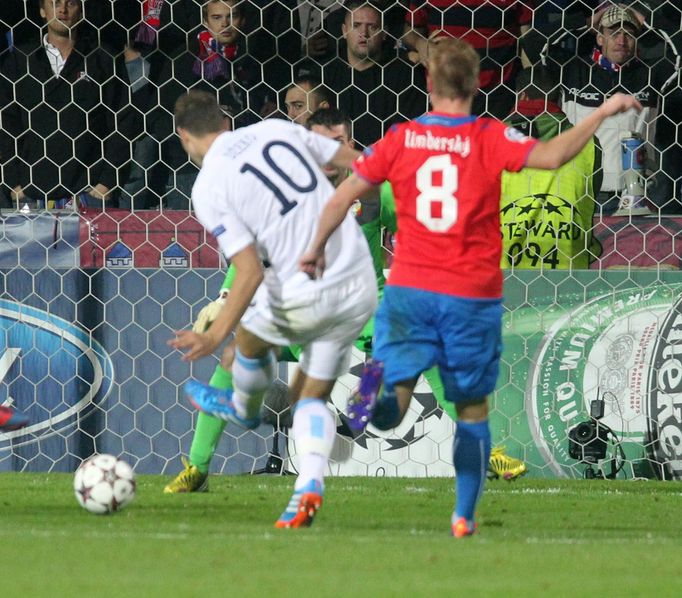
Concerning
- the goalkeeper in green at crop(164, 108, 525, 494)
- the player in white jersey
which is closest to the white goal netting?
the goalkeeper in green at crop(164, 108, 525, 494)

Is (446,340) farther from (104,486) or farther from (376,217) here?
(376,217)

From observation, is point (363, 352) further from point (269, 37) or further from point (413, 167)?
point (413, 167)

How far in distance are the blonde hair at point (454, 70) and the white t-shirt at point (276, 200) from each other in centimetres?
70

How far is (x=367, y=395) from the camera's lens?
5.06 m

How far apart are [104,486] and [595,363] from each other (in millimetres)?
3196

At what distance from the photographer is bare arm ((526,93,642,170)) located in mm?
4730

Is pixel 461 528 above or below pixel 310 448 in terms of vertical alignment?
below

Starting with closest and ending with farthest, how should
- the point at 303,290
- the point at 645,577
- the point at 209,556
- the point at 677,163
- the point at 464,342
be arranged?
the point at 645,577 < the point at 209,556 < the point at 464,342 < the point at 303,290 < the point at 677,163

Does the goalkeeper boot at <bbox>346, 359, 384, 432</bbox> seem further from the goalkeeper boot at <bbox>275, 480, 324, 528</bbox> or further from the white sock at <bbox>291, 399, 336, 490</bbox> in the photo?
the goalkeeper boot at <bbox>275, 480, 324, 528</bbox>

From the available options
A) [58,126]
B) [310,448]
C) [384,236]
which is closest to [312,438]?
[310,448]

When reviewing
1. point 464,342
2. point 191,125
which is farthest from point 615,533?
point 191,125

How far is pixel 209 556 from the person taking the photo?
4.25m

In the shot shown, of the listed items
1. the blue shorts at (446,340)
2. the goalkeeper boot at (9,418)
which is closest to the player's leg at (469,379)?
the blue shorts at (446,340)

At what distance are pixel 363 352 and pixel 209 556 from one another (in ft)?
12.5
